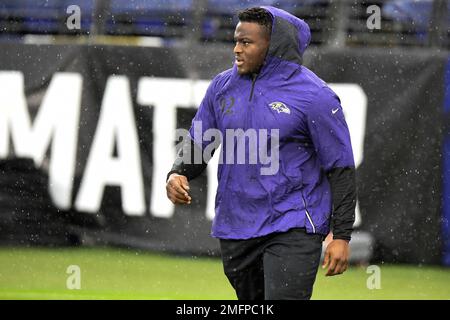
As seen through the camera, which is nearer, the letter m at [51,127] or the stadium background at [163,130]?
the stadium background at [163,130]

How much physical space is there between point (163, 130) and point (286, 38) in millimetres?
5245

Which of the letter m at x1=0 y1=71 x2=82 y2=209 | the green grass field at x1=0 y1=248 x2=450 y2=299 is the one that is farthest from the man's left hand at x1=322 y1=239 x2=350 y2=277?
the letter m at x1=0 y1=71 x2=82 y2=209

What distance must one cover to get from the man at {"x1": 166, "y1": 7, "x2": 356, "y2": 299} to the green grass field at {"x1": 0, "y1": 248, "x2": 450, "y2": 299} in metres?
3.38

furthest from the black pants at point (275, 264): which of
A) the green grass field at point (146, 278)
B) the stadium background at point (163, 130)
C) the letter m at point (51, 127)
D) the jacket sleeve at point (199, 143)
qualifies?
the letter m at point (51, 127)

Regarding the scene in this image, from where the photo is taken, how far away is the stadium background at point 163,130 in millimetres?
10586

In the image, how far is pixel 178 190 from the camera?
5789mm

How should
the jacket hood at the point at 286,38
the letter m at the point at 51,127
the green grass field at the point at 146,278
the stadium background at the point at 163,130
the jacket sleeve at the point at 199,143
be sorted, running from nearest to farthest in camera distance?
the jacket hood at the point at 286,38, the jacket sleeve at the point at 199,143, the green grass field at the point at 146,278, the stadium background at the point at 163,130, the letter m at the point at 51,127

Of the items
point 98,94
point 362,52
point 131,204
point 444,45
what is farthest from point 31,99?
point 444,45

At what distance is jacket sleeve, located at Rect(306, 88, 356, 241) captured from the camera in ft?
18.5

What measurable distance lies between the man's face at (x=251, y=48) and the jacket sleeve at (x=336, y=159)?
36 cm

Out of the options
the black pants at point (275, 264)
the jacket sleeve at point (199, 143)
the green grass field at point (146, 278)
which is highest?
the jacket sleeve at point (199, 143)

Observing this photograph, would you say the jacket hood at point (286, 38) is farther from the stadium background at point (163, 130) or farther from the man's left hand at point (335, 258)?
the stadium background at point (163, 130)

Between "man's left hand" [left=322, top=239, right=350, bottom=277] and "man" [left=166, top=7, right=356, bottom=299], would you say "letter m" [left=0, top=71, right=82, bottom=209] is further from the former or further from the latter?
"man's left hand" [left=322, top=239, right=350, bottom=277]

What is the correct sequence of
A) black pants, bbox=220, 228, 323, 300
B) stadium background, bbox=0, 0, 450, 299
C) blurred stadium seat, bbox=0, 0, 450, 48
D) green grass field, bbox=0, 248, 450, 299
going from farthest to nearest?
blurred stadium seat, bbox=0, 0, 450, 48
stadium background, bbox=0, 0, 450, 299
green grass field, bbox=0, 248, 450, 299
black pants, bbox=220, 228, 323, 300
